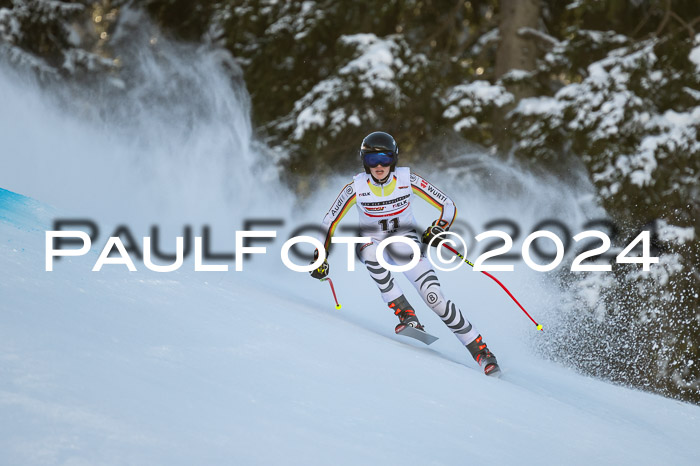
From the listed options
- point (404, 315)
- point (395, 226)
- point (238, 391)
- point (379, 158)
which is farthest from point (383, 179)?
point (238, 391)

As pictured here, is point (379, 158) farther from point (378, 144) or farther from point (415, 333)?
point (415, 333)

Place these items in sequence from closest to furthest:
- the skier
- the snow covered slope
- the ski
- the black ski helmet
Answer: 1. the snow covered slope
2. the black ski helmet
3. the skier
4. the ski

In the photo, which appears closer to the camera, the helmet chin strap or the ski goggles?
the ski goggles

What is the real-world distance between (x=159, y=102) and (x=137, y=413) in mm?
9862

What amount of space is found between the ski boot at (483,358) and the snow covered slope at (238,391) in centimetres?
20

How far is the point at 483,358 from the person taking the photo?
15.5 feet

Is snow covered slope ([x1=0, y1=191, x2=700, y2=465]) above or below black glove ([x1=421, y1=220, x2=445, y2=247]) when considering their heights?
below

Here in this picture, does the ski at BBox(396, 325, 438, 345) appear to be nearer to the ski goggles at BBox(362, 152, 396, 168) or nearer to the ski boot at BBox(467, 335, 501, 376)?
the ski boot at BBox(467, 335, 501, 376)

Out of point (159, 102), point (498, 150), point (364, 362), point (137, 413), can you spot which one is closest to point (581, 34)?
point (498, 150)

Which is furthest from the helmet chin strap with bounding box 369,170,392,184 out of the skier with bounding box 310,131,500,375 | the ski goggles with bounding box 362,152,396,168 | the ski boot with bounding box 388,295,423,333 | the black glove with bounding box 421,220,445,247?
the ski boot with bounding box 388,295,423,333

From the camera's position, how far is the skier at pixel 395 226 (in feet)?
15.3

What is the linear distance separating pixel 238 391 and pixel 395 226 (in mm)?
2347

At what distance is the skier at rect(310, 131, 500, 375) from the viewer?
4648 mm

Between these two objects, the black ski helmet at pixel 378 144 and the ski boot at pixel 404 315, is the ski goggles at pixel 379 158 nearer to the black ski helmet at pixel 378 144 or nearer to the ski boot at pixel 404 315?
the black ski helmet at pixel 378 144
